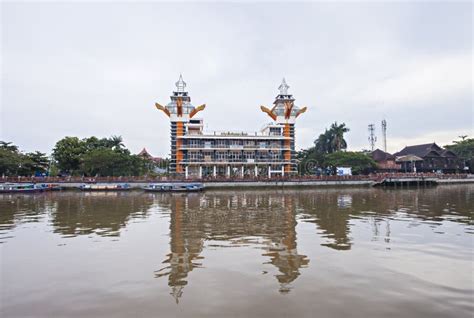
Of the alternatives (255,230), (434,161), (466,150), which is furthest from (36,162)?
(466,150)

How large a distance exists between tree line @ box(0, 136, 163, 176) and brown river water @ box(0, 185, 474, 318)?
39192 mm

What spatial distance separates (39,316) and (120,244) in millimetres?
5981

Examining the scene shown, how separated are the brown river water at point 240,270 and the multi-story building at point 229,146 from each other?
4306 cm

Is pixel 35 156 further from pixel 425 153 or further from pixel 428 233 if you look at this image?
pixel 425 153

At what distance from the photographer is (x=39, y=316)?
19.9 feet

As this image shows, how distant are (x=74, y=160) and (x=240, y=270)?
55020 mm

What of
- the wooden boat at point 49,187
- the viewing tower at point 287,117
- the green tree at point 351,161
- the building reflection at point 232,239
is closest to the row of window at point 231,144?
the viewing tower at point 287,117

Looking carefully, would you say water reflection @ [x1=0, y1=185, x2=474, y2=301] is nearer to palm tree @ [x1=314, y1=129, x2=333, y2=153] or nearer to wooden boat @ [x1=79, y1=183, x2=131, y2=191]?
wooden boat @ [x1=79, y1=183, x2=131, y2=191]

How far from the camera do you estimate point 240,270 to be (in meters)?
8.66

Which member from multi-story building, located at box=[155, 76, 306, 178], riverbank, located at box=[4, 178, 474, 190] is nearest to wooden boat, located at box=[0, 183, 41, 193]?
riverbank, located at box=[4, 178, 474, 190]

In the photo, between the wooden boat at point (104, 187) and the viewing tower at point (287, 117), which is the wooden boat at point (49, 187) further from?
the viewing tower at point (287, 117)

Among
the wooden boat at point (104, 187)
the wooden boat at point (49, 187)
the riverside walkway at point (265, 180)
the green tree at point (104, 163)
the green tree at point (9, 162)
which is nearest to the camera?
the wooden boat at point (49, 187)

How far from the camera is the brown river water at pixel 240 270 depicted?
250 inches

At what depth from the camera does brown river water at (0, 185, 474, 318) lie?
6.35 m
